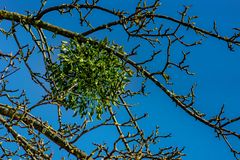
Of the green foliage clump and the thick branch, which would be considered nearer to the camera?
the thick branch

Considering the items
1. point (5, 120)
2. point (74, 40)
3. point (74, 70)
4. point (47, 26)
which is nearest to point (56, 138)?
point (5, 120)

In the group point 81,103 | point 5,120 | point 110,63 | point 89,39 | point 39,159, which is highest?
point 89,39

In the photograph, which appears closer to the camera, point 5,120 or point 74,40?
point 5,120

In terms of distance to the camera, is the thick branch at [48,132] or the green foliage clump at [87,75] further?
the green foliage clump at [87,75]

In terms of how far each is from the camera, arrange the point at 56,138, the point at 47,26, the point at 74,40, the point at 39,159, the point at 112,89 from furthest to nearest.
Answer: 1. the point at 47,26
2. the point at 74,40
3. the point at 112,89
4. the point at 56,138
5. the point at 39,159

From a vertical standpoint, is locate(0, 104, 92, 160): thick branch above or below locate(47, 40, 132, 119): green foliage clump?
below

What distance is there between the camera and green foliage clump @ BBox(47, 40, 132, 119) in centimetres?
523

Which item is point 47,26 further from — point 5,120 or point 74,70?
point 5,120

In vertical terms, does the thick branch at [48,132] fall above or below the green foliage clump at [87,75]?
below

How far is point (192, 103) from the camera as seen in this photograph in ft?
18.0

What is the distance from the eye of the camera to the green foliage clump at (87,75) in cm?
523

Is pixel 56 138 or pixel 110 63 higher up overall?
pixel 110 63

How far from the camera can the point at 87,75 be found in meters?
5.30

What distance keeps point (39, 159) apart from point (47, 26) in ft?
6.98
